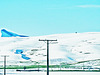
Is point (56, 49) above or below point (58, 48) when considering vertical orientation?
below

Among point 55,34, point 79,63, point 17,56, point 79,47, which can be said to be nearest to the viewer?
point 79,63

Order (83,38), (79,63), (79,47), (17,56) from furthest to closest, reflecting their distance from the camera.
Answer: (83,38) → (79,47) → (17,56) → (79,63)

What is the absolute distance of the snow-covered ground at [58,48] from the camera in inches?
2344

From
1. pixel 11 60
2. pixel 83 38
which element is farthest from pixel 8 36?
pixel 11 60

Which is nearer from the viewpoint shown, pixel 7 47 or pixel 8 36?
pixel 7 47

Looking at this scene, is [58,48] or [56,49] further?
[58,48]

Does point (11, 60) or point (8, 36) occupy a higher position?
point (8, 36)

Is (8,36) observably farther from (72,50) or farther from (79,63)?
(79,63)

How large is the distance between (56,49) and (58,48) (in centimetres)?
68

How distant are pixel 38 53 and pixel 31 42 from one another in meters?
11.1

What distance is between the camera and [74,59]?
6006cm

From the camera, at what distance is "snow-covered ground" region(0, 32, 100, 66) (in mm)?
59531

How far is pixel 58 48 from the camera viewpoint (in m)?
63.8

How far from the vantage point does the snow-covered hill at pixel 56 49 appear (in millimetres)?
59531
